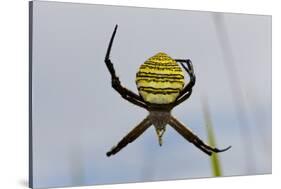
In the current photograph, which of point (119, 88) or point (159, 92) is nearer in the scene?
point (119, 88)

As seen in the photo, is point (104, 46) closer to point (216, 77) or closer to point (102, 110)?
point (102, 110)

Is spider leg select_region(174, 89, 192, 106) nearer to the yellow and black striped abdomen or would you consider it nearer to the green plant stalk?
the yellow and black striped abdomen

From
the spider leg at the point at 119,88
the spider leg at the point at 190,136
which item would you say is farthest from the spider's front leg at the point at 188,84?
the spider leg at the point at 119,88

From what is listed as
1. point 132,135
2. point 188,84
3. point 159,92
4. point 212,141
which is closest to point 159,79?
point 159,92

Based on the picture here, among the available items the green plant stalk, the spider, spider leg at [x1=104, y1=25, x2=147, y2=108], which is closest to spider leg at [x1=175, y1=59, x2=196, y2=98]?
the spider

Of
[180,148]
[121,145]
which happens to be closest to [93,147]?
[121,145]

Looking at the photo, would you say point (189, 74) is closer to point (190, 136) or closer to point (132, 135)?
point (190, 136)

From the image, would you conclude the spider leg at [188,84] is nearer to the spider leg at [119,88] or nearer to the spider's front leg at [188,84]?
the spider's front leg at [188,84]

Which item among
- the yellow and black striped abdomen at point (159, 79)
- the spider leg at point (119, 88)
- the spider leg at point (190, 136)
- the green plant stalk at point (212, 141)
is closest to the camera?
the spider leg at point (119, 88)
